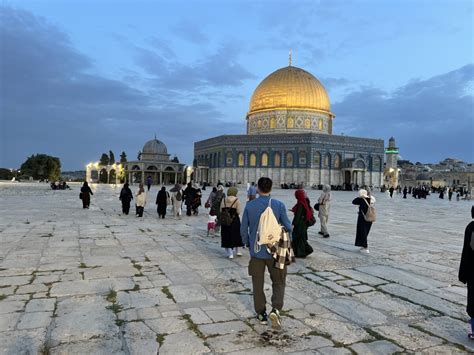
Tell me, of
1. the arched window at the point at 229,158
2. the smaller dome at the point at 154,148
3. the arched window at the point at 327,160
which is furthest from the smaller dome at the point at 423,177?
the smaller dome at the point at 154,148

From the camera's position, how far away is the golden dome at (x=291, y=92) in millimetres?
52281

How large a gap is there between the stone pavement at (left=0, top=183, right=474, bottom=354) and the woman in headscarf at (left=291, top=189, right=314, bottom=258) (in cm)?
21

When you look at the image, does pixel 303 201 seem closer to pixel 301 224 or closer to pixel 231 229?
pixel 301 224

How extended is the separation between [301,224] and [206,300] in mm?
2829

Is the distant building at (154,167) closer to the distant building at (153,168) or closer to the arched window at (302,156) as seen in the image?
the distant building at (153,168)

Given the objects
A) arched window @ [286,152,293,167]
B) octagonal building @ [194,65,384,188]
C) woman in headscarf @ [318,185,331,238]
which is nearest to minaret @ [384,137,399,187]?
octagonal building @ [194,65,384,188]

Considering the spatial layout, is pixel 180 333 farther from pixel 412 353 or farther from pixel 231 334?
pixel 412 353

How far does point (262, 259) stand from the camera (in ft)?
12.2

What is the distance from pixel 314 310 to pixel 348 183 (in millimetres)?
49214

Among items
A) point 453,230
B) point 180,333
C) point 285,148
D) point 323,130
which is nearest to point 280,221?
point 180,333

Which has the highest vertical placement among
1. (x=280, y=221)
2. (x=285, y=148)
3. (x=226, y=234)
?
(x=285, y=148)

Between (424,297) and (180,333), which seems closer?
(180,333)

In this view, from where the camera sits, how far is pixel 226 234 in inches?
261

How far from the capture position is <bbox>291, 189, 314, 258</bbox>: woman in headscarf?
6660mm
